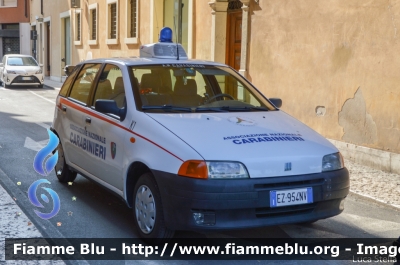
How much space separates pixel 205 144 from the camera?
4.86 meters

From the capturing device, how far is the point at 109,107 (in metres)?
5.69

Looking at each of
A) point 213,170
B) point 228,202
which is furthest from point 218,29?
point 228,202

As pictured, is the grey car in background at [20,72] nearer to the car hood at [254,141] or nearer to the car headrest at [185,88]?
the car headrest at [185,88]

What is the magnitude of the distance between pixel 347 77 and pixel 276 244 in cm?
553

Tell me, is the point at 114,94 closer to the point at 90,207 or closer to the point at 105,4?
the point at 90,207

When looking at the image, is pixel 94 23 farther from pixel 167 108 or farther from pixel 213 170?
pixel 213 170

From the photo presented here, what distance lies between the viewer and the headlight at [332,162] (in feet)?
16.8

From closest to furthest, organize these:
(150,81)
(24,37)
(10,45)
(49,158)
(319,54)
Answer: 1. (150,81)
2. (49,158)
3. (319,54)
4. (24,37)
5. (10,45)

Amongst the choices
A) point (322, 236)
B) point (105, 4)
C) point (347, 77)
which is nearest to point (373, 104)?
point (347, 77)

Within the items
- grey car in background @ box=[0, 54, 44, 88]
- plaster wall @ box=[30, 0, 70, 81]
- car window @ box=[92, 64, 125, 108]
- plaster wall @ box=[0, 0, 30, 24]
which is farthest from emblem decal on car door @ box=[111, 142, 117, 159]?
plaster wall @ box=[0, 0, 30, 24]

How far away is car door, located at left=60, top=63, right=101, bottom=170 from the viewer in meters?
6.55

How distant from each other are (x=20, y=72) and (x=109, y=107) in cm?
2291

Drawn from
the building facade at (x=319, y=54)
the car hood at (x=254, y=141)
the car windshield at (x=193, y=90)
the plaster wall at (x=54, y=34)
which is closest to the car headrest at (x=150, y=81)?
the car windshield at (x=193, y=90)

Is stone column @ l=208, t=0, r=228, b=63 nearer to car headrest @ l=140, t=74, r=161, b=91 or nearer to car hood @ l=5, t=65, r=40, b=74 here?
car headrest @ l=140, t=74, r=161, b=91
